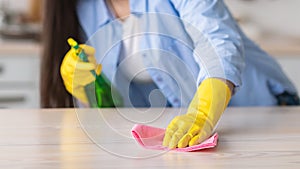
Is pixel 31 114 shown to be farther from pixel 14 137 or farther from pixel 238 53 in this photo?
pixel 238 53

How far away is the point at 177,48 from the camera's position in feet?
3.10

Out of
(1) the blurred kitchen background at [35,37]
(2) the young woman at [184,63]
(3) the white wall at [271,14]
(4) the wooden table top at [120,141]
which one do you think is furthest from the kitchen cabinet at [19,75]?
(4) the wooden table top at [120,141]

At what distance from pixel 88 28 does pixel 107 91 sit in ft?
1.03

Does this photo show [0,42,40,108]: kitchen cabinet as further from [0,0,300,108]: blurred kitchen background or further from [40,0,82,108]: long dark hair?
[40,0,82,108]: long dark hair

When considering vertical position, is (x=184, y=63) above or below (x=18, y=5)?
above

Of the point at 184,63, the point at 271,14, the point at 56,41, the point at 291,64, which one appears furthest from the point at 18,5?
the point at 184,63

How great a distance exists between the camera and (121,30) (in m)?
→ 0.94

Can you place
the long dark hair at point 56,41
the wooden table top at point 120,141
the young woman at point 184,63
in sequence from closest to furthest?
the wooden table top at point 120,141 → the young woman at point 184,63 → the long dark hair at point 56,41

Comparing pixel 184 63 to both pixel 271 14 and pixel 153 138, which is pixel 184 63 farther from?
pixel 271 14

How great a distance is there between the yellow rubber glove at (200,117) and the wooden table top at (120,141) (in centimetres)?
3

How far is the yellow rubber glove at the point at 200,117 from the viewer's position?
0.81 metres

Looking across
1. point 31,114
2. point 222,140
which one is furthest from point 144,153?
point 31,114

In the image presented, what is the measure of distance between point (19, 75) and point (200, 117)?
1869 millimetres

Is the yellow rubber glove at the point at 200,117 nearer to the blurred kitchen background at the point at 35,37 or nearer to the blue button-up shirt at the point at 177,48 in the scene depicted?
the blue button-up shirt at the point at 177,48
